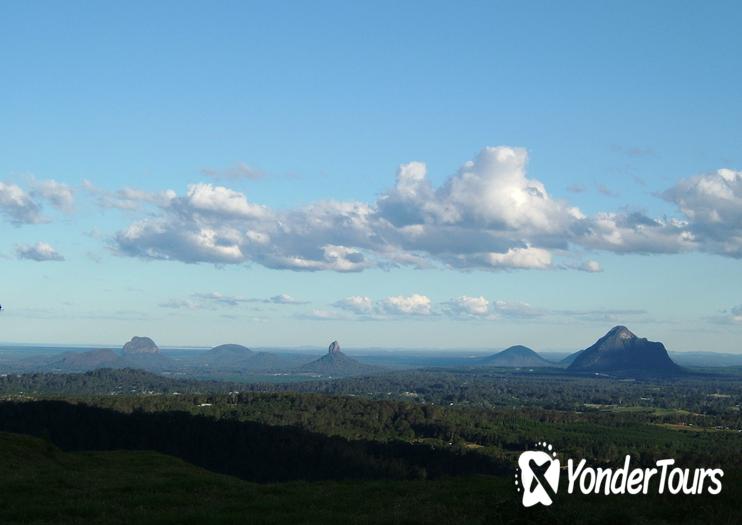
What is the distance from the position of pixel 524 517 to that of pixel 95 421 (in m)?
172

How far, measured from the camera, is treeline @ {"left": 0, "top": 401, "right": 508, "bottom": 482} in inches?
6230

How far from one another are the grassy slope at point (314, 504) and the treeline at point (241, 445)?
11540 centimetres

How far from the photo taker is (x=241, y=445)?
170 metres

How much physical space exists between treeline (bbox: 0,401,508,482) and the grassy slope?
379 feet

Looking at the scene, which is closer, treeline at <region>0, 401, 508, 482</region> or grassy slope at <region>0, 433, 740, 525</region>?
grassy slope at <region>0, 433, 740, 525</region>

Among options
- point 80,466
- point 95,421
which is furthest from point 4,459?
point 95,421

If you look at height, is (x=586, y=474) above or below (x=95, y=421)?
above

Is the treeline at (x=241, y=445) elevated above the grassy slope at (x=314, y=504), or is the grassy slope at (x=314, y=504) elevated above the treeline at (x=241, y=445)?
the grassy slope at (x=314, y=504)

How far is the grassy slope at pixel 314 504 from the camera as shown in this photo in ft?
85.1

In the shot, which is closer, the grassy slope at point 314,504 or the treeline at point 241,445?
the grassy slope at point 314,504

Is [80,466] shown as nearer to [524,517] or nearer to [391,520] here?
[391,520]

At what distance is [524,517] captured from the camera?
23250 mm

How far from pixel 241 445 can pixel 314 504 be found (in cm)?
14394

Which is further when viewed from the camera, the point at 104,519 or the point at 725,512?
the point at 104,519
